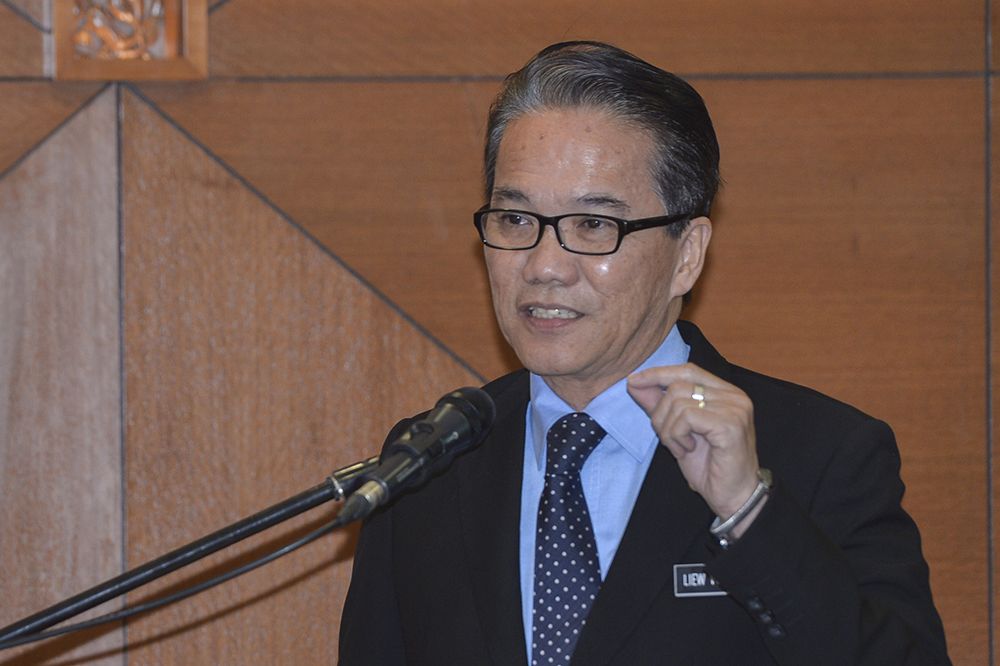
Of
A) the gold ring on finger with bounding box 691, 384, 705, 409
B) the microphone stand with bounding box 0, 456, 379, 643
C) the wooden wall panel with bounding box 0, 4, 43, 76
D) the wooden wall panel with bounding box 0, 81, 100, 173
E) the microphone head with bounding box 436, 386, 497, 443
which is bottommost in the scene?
the microphone stand with bounding box 0, 456, 379, 643

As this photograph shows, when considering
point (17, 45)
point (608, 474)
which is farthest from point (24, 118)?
point (608, 474)

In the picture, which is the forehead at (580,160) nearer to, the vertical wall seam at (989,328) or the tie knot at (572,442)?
the tie knot at (572,442)

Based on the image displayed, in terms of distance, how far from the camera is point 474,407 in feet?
5.30

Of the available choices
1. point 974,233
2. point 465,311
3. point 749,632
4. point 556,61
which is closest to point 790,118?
point 974,233

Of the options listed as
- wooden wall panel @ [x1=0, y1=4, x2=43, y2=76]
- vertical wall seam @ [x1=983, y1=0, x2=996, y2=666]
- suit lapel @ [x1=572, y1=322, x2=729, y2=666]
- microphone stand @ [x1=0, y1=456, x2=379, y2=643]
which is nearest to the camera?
microphone stand @ [x1=0, y1=456, x2=379, y2=643]

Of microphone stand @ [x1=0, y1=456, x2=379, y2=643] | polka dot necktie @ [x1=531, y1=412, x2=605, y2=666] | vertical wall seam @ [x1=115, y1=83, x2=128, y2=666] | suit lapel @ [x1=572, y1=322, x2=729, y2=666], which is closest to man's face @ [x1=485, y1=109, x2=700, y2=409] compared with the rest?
polka dot necktie @ [x1=531, y1=412, x2=605, y2=666]

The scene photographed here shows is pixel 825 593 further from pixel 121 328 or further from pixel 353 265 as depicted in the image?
pixel 121 328

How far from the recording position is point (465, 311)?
2.88 meters

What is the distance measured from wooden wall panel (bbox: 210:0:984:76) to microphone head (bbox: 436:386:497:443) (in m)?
1.34

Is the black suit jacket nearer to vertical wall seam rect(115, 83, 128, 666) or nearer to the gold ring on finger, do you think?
the gold ring on finger

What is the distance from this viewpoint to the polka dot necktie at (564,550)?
1.81 meters

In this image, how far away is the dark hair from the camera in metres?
1.92

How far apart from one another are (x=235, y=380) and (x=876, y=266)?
1438mm

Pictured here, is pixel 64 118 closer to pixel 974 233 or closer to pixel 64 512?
pixel 64 512
